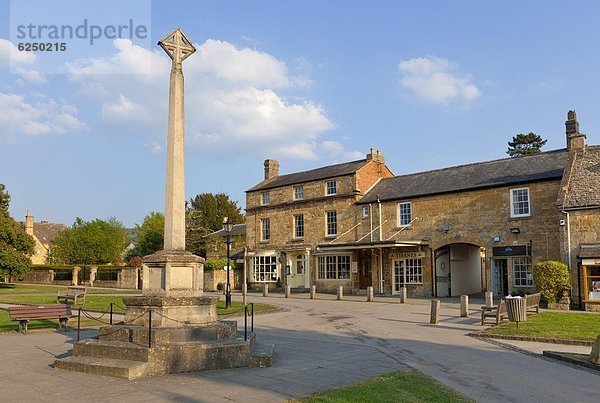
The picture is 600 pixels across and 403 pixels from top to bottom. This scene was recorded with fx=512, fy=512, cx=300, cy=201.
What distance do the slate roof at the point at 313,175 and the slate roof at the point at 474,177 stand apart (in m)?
2.20

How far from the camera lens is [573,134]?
26109 millimetres

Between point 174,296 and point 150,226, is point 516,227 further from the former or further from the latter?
point 150,226

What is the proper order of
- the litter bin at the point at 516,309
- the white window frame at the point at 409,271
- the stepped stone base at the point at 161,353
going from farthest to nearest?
the white window frame at the point at 409,271
the litter bin at the point at 516,309
the stepped stone base at the point at 161,353

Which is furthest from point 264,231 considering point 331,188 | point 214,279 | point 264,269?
point 331,188

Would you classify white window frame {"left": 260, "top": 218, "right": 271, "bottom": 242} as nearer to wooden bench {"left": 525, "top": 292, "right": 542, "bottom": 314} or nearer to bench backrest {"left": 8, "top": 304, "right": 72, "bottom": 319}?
wooden bench {"left": 525, "top": 292, "right": 542, "bottom": 314}

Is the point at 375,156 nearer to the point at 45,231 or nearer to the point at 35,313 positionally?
the point at 35,313

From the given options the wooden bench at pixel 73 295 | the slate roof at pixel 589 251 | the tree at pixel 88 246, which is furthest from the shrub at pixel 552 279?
the tree at pixel 88 246

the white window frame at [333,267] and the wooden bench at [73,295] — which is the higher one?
the white window frame at [333,267]

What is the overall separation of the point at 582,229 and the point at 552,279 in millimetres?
2610

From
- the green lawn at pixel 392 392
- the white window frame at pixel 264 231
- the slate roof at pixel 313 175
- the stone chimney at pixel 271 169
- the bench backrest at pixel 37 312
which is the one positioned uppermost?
the stone chimney at pixel 271 169

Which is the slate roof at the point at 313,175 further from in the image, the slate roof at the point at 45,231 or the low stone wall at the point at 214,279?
the slate roof at the point at 45,231

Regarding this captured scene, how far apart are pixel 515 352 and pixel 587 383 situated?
3227mm

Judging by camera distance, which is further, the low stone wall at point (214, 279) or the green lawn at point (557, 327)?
the low stone wall at point (214, 279)

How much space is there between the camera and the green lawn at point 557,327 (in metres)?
14.3
